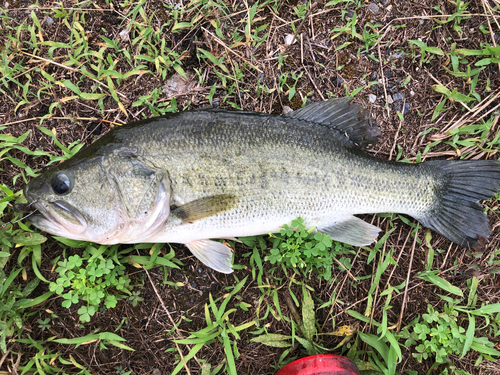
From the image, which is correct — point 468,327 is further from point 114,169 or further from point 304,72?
point 114,169

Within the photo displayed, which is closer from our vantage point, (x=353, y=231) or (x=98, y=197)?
(x=98, y=197)

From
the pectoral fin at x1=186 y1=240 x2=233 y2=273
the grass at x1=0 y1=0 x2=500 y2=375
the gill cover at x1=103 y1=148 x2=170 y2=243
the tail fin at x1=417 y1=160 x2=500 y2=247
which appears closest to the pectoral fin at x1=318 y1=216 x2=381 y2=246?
the grass at x1=0 y1=0 x2=500 y2=375

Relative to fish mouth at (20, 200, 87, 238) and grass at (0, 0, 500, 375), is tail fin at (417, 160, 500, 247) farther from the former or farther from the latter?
fish mouth at (20, 200, 87, 238)

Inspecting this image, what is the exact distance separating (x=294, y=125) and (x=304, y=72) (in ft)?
2.72

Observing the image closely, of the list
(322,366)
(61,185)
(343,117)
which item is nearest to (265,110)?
(343,117)

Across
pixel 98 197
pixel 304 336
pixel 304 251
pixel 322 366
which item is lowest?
pixel 322 366

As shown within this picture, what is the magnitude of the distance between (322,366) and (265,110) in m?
2.64

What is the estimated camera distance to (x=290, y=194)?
2896 millimetres

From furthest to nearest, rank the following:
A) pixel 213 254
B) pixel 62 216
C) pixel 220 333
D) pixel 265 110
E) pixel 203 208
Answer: pixel 265 110 < pixel 220 333 < pixel 213 254 < pixel 203 208 < pixel 62 216

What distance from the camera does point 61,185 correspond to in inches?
103

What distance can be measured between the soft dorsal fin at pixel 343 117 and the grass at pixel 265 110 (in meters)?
0.38

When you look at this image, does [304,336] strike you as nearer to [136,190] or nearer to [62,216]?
[136,190]

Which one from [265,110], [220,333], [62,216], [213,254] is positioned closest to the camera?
[62,216]

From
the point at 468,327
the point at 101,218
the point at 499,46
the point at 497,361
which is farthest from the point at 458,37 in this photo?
the point at 101,218
